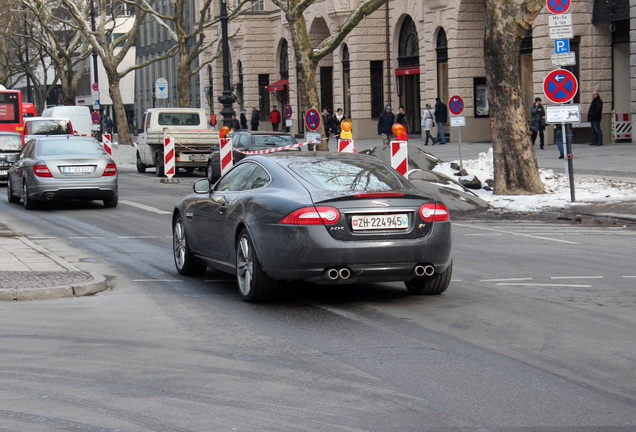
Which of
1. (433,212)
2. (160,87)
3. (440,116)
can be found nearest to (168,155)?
(440,116)

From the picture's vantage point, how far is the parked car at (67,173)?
65.2ft

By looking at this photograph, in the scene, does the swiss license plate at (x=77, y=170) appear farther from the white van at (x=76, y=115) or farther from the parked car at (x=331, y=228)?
the white van at (x=76, y=115)

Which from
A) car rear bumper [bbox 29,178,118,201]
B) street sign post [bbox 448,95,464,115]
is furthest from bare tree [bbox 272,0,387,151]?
car rear bumper [bbox 29,178,118,201]

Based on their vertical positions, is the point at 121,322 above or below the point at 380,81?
below

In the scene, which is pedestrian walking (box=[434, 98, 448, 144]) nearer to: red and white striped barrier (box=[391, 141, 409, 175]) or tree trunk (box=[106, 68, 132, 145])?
tree trunk (box=[106, 68, 132, 145])

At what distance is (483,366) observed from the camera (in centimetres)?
655

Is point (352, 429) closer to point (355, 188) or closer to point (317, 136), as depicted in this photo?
point (355, 188)

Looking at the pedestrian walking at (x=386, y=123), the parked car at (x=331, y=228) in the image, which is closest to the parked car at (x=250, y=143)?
the pedestrian walking at (x=386, y=123)

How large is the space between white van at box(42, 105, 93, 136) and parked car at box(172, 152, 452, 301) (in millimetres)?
45341

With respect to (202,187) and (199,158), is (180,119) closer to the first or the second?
(199,158)

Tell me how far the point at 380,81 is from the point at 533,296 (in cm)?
4212

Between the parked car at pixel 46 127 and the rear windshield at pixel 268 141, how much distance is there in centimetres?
1063

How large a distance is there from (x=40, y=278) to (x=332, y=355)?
428 cm

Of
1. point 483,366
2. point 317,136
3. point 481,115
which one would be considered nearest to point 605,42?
point 481,115
